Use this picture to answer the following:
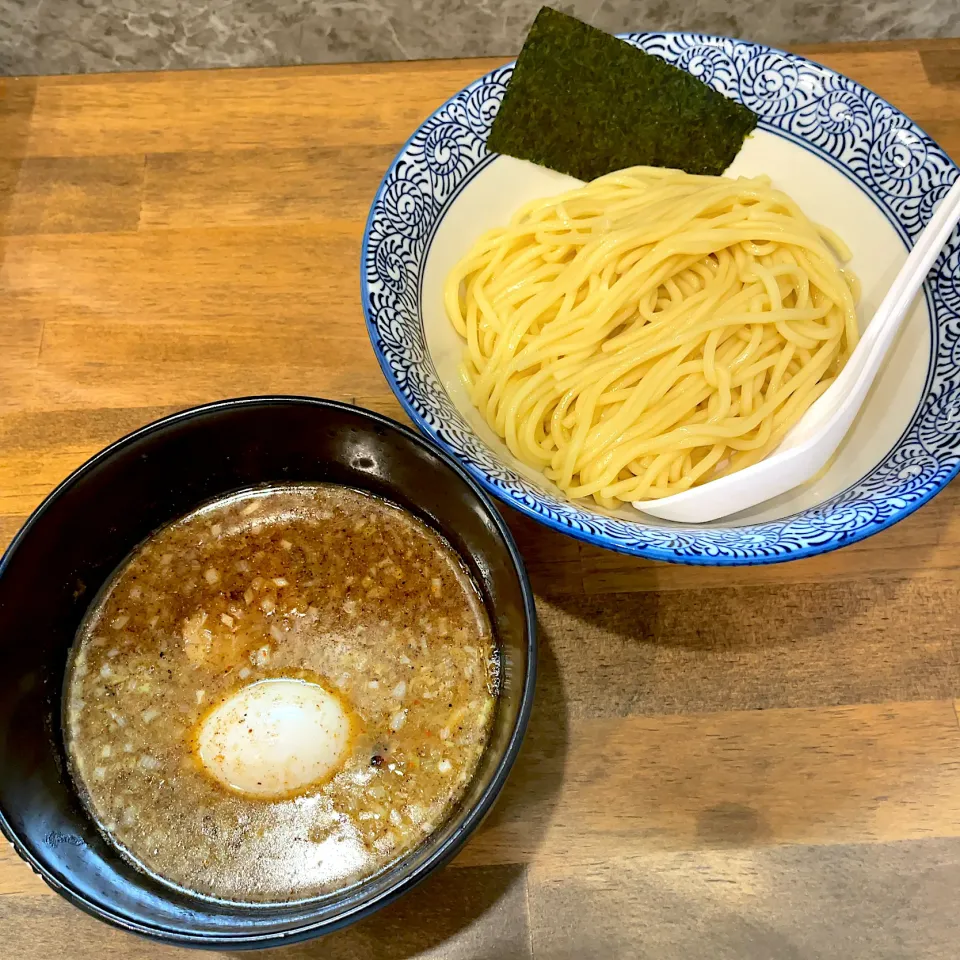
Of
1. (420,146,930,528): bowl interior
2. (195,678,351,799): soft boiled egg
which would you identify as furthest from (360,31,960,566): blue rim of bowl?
(195,678,351,799): soft boiled egg

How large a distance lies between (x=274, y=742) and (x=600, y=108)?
112 centimetres

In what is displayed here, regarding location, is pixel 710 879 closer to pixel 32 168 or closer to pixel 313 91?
pixel 313 91

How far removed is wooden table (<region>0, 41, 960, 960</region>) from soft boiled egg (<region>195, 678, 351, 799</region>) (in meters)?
0.24

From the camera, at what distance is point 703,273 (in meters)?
1.33

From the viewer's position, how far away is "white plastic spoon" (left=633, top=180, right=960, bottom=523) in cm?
110

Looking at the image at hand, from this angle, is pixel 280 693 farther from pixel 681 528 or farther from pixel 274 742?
pixel 681 528

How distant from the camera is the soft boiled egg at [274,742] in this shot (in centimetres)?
100

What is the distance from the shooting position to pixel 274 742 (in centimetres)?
101

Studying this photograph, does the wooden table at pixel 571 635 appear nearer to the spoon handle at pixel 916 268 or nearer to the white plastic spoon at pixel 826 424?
the white plastic spoon at pixel 826 424

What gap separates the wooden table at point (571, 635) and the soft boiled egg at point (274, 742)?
24 cm

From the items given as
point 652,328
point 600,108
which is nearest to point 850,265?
point 652,328

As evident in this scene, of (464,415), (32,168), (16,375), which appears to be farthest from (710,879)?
(32,168)

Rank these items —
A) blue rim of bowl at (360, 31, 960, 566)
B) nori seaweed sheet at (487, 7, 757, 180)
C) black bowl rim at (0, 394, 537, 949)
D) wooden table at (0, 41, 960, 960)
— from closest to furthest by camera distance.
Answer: black bowl rim at (0, 394, 537, 949) < blue rim of bowl at (360, 31, 960, 566) < wooden table at (0, 41, 960, 960) < nori seaweed sheet at (487, 7, 757, 180)

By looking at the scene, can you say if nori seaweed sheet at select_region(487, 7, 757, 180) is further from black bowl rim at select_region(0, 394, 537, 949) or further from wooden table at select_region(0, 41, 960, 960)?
black bowl rim at select_region(0, 394, 537, 949)
